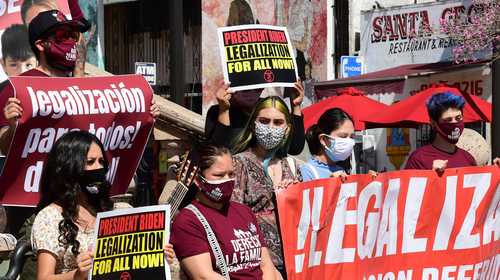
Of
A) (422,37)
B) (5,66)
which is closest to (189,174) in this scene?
(5,66)

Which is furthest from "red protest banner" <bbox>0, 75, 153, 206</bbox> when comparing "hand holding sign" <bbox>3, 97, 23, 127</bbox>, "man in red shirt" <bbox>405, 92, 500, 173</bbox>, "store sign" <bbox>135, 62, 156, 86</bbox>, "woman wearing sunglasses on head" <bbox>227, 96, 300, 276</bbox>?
"store sign" <bbox>135, 62, 156, 86</bbox>

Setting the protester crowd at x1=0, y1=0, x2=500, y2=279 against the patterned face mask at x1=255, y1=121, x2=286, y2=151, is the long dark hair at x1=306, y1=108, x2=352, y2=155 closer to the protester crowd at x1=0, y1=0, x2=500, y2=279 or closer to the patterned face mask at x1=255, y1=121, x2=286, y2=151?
the protester crowd at x1=0, y1=0, x2=500, y2=279

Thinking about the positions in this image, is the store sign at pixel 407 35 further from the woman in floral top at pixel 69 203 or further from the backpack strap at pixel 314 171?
the woman in floral top at pixel 69 203

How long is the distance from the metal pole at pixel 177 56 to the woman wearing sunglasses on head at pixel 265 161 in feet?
26.8

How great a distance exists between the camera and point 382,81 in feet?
73.0

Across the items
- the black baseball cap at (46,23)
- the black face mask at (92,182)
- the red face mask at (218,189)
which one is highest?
the black baseball cap at (46,23)

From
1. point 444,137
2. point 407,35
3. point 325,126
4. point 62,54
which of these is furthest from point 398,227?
point 407,35

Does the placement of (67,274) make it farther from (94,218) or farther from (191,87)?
(191,87)

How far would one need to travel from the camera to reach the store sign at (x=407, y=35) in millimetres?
22641

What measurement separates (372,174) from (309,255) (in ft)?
2.22

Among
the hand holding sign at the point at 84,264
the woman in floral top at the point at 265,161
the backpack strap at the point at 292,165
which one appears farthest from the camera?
the backpack strap at the point at 292,165

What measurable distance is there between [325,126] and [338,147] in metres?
0.21

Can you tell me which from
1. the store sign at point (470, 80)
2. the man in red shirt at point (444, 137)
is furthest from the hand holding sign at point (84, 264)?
the store sign at point (470, 80)

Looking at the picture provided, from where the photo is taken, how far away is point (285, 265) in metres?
7.02
